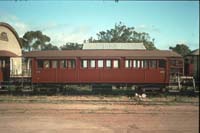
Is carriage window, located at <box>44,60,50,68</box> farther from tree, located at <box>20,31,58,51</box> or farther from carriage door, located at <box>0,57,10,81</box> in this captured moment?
tree, located at <box>20,31,58,51</box>

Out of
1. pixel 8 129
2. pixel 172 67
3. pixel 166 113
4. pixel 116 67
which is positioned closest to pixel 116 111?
pixel 166 113

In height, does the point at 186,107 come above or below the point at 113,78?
below

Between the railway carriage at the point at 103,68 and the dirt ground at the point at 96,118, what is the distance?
542 cm

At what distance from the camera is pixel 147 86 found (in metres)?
25.9

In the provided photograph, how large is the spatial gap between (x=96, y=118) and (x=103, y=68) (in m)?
10.6

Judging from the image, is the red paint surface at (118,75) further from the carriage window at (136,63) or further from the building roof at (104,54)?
the building roof at (104,54)

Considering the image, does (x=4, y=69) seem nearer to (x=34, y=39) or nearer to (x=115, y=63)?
(x=115, y=63)

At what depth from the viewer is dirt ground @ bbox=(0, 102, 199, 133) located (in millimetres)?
12672

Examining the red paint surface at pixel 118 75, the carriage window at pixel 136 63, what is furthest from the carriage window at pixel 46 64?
the carriage window at pixel 136 63

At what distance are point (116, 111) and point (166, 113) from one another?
2653 millimetres

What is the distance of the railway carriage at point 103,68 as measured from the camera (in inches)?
1011

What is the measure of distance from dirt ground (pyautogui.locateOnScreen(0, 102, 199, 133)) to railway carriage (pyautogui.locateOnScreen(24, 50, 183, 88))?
5420mm

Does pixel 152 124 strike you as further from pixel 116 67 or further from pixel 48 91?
pixel 48 91

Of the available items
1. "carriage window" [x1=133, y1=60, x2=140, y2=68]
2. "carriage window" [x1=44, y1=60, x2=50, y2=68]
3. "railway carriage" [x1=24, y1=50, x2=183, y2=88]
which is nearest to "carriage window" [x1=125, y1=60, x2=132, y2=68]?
"railway carriage" [x1=24, y1=50, x2=183, y2=88]
